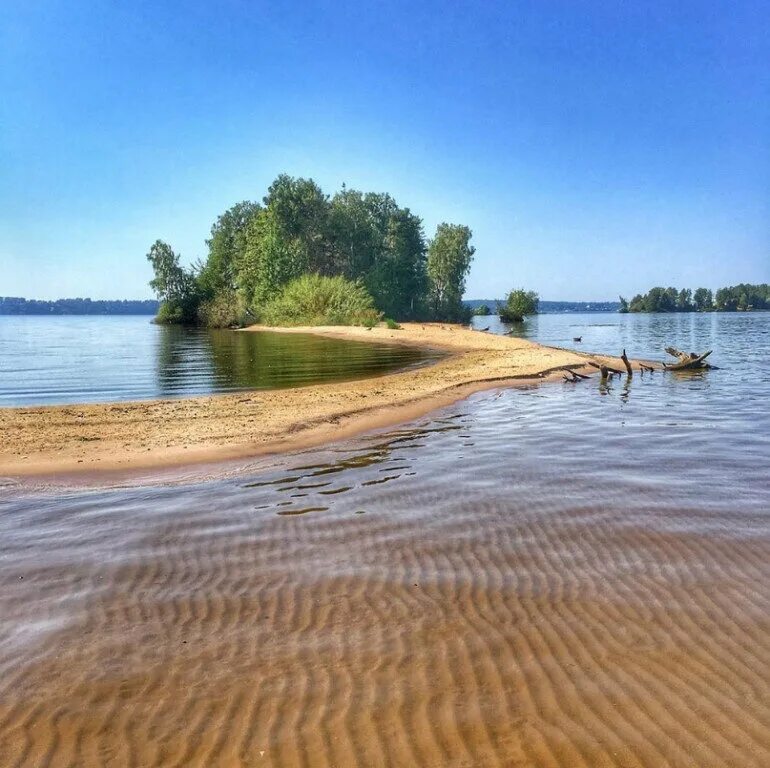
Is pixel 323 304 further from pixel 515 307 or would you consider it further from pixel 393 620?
pixel 393 620

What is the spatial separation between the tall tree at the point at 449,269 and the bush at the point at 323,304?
30714 millimetres

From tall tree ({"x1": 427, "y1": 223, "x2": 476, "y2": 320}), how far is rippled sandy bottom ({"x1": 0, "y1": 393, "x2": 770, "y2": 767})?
94.5 metres

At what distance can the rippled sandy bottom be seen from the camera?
3.45 metres

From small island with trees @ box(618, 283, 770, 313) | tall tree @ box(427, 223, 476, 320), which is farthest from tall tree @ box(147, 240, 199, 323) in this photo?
small island with trees @ box(618, 283, 770, 313)

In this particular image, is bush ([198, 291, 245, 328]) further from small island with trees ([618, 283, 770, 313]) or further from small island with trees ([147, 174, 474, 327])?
small island with trees ([618, 283, 770, 313])

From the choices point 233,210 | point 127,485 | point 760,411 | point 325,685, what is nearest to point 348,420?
point 127,485

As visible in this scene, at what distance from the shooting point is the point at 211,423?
1352 centimetres

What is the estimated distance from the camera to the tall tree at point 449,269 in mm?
101375

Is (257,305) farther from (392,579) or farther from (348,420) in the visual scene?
(392,579)

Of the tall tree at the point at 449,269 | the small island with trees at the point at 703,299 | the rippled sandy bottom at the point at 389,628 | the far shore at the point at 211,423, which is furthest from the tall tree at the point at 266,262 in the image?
the small island with trees at the point at 703,299

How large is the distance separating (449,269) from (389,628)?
99.8 metres

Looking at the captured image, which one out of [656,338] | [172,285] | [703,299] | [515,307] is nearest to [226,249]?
[172,285]

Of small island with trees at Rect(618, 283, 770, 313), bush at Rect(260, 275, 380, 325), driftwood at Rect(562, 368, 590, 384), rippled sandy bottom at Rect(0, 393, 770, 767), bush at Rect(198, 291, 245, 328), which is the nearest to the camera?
rippled sandy bottom at Rect(0, 393, 770, 767)

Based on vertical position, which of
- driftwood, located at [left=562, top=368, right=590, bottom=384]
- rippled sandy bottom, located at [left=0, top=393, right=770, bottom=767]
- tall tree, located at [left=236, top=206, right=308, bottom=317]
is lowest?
rippled sandy bottom, located at [left=0, top=393, right=770, bottom=767]
